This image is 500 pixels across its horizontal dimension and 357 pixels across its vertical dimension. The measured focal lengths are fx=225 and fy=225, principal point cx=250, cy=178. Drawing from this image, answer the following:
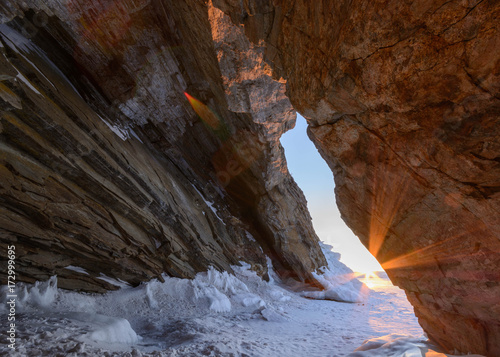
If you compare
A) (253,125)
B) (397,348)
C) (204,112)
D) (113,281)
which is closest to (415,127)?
(397,348)

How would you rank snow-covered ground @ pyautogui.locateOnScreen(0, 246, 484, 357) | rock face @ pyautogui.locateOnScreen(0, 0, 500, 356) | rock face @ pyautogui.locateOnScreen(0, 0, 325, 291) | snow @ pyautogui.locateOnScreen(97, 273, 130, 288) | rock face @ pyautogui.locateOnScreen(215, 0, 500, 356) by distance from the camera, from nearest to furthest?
1. rock face @ pyautogui.locateOnScreen(215, 0, 500, 356)
2. rock face @ pyautogui.locateOnScreen(0, 0, 500, 356)
3. snow-covered ground @ pyautogui.locateOnScreen(0, 246, 484, 357)
4. rock face @ pyautogui.locateOnScreen(0, 0, 325, 291)
5. snow @ pyautogui.locateOnScreen(97, 273, 130, 288)

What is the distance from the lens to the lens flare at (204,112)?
15.5 meters

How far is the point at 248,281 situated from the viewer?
15.7 metres

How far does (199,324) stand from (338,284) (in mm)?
15514

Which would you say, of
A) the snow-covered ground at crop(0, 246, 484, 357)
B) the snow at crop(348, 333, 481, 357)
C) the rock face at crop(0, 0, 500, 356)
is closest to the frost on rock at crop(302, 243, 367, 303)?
Result: the snow-covered ground at crop(0, 246, 484, 357)

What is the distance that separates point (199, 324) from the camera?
26.0ft

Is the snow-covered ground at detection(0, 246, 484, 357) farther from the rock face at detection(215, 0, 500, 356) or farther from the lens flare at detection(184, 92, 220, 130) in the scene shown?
the lens flare at detection(184, 92, 220, 130)

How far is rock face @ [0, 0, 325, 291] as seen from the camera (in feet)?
24.6

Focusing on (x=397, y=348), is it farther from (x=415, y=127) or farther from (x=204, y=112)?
(x=204, y=112)

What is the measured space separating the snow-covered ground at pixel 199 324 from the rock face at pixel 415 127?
6.08ft

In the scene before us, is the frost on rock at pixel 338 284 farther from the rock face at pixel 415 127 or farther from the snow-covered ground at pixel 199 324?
the rock face at pixel 415 127

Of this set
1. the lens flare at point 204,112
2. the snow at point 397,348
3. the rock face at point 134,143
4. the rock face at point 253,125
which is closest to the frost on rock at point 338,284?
the rock face at point 134,143

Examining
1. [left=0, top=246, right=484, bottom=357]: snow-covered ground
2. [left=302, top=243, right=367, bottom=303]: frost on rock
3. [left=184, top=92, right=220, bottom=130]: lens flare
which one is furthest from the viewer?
[left=302, top=243, right=367, bottom=303]: frost on rock

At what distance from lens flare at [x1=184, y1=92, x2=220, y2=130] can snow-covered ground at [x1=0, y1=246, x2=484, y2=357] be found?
1033cm
